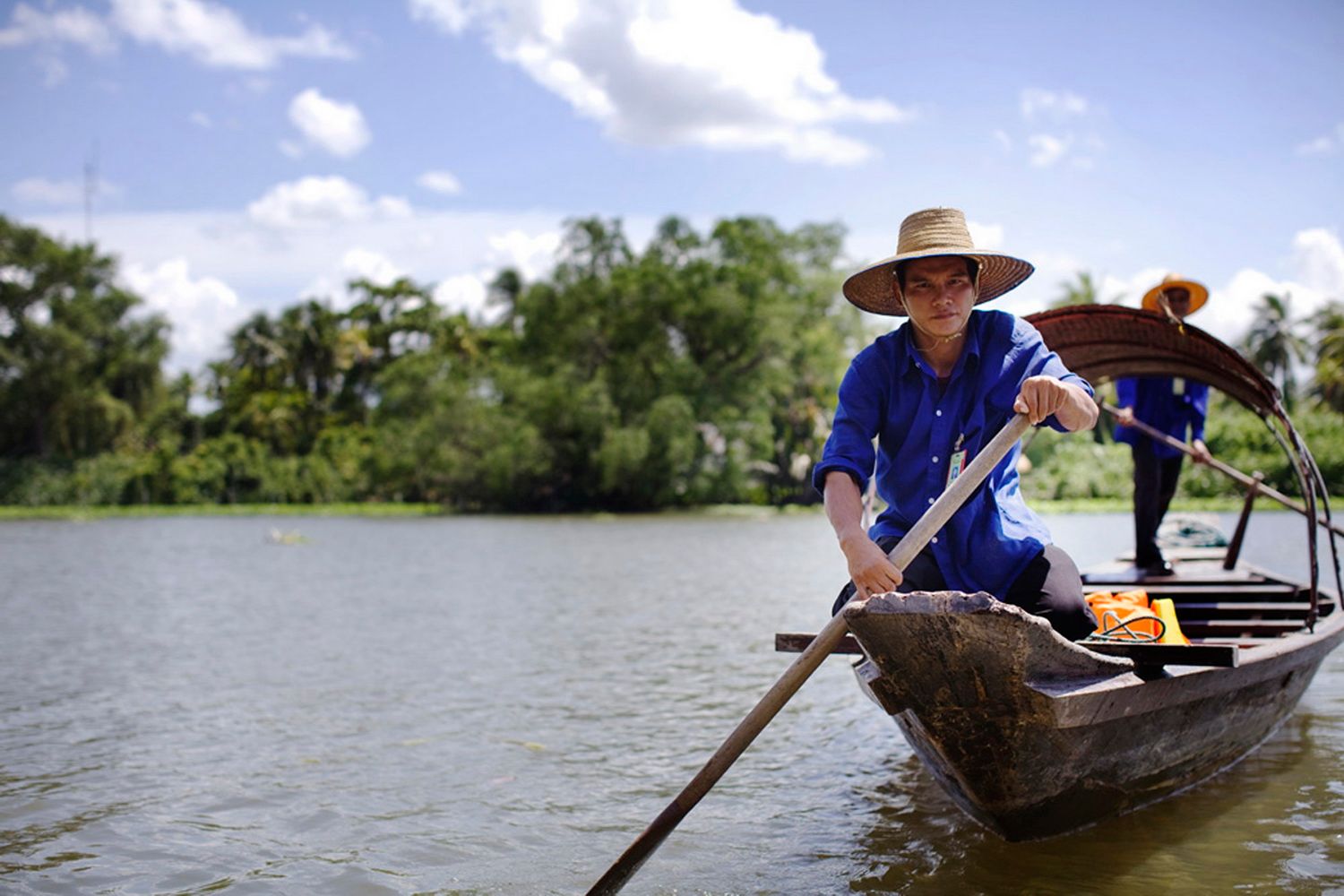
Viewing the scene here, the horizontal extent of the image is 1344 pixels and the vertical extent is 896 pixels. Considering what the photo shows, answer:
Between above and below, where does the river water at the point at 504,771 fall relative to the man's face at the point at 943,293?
below

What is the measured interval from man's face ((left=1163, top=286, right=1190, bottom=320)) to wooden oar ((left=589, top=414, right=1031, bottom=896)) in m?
3.66

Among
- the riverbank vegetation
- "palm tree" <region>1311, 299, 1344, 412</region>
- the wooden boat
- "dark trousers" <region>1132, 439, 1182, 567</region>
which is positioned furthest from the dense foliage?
the wooden boat

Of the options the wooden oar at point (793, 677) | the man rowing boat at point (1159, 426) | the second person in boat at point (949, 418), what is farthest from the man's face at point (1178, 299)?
the wooden oar at point (793, 677)

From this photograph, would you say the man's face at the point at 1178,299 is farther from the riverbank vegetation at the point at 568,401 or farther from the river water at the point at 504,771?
the riverbank vegetation at the point at 568,401

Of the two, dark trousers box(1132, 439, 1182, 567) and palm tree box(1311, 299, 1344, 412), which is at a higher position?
palm tree box(1311, 299, 1344, 412)

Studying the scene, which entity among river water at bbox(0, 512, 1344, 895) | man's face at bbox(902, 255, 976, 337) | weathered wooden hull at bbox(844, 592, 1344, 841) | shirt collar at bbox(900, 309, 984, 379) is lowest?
river water at bbox(0, 512, 1344, 895)

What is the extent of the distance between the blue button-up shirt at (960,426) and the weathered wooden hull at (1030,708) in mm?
313

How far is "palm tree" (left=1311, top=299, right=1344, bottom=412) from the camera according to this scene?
1277 inches

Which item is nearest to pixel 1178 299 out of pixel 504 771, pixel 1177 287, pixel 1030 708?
pixel 1177 287

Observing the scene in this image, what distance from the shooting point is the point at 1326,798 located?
3.99 metres

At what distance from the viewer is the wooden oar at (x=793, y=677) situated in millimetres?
2520

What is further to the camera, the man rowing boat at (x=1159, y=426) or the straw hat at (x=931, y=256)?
the man rowing boat at (x=1159, y=426)

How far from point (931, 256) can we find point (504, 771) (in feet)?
9.24

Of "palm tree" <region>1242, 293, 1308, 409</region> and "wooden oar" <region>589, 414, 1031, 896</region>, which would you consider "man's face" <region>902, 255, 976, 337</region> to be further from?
"palm tree" <region>1242, 293, 1308, 409</region>
